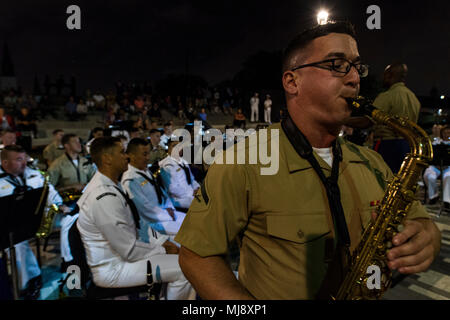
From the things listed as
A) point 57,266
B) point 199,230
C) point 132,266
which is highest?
→ point 199,230

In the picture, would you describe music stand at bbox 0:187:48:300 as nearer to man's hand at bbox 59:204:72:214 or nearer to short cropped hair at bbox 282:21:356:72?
man's hand at bbox 59:204:72:214

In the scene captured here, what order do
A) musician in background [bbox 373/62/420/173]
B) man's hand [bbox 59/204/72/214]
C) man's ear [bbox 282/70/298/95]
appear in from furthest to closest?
man's hand [bbox 59/204/72/214] → musician in background [bbox 373/62/420/173] → man's ear [bbox 282/70/298/95]

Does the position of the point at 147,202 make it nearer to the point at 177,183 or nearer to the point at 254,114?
the point at 177,183

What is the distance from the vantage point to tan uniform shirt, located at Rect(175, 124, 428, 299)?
139 cm

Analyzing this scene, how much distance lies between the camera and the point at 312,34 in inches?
64.5

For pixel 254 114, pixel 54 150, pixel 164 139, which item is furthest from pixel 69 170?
pixel 254 114

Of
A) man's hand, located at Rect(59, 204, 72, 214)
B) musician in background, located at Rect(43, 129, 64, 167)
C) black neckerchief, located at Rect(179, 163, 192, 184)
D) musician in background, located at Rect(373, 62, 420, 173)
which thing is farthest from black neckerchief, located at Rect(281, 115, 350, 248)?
musician in background, located at Rect(43, 129, 64, 167)

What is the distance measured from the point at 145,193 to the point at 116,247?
156 centimetres

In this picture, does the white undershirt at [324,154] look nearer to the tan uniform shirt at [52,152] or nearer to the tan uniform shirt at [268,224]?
the tan uniform shirt at [268,224]

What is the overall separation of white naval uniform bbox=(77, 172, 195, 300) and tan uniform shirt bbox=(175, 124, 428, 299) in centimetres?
194
